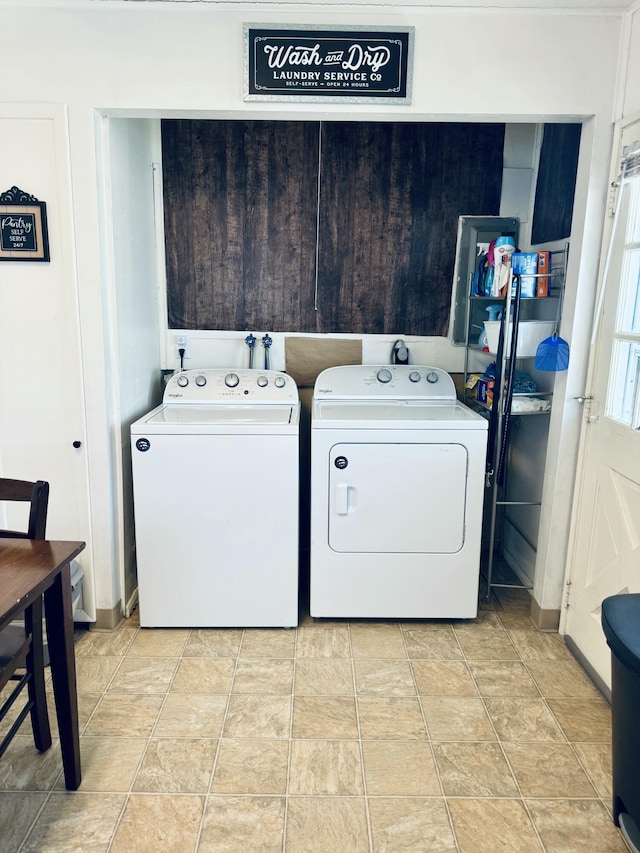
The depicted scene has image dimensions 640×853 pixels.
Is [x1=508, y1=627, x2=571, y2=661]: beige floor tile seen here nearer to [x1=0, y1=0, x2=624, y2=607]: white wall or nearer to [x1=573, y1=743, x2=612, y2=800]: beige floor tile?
[x1=573, y1=743, x2=612, y2=800]: beige floor tile

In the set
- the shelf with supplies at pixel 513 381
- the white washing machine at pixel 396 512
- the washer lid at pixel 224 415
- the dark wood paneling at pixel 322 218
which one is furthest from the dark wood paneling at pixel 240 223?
the shelf with supplies at pixel 513 381

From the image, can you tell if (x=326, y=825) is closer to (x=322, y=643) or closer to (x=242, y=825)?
(x=242, y=825)

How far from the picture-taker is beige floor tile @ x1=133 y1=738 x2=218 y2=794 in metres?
1.79

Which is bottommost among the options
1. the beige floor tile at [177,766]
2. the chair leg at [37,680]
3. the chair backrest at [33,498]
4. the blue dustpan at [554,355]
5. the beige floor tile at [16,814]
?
the beige floor tile at [177,766]

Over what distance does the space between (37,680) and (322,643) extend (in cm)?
118

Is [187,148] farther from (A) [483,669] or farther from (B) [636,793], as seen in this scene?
(B) [636,793]

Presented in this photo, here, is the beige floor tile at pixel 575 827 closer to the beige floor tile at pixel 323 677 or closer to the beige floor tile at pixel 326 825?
the beige floor tile at pixel 326 825

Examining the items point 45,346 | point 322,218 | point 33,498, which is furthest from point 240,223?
point 33,498

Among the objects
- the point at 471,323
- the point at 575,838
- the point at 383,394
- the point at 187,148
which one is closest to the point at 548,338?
the point at 471,323

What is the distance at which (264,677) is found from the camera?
7.70 feet

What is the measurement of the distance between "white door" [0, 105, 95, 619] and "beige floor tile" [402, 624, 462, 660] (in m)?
1.44

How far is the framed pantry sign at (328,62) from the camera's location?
2.26 metres

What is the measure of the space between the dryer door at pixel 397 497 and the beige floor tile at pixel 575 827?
1.08 m

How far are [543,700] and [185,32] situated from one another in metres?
2.86
